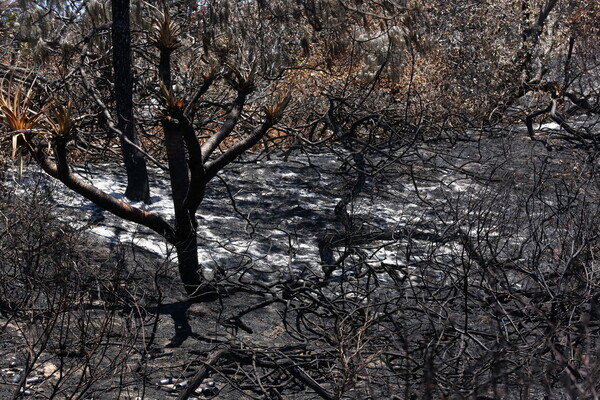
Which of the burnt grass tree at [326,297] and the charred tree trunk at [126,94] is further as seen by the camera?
the charred tree trunk at [126,94]

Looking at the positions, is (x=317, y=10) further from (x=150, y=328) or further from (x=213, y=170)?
(x=150, y=328)

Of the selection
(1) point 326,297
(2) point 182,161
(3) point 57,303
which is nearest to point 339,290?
(1) point 326,297

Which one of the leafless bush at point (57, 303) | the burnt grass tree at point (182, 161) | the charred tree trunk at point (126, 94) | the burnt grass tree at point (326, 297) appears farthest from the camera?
the charred tree trunk at point (126, 94)

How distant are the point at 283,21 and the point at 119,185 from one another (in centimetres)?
237

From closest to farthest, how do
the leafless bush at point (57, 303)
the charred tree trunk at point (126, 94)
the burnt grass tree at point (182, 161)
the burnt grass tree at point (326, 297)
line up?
the burnt grass tree at point (326, 297), the leafless bush at point (57, 303), the burnt grass tree at point (182, 161), the charred tree trunk at point (126, 94)

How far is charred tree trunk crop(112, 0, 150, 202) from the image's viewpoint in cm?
862

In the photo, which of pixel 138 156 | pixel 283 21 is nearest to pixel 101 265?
pixel 138 156

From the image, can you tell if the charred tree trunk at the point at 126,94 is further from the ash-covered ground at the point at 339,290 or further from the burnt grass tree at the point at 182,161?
the burnt grass tree at the point at 182,161

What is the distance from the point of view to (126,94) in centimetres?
879

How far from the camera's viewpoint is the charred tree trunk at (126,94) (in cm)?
862

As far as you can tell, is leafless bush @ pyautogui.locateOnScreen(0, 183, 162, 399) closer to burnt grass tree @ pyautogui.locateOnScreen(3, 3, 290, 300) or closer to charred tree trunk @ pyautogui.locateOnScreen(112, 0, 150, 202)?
burnt grass tree @ pyautogui.locateOnScreen(3, 3, 290, 300)

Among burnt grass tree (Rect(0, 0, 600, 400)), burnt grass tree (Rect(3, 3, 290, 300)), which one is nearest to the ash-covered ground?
burnt grass tree (Rect(0, 0, 600, 400))

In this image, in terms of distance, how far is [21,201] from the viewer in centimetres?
686

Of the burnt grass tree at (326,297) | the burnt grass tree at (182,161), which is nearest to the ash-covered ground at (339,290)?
the burnt grass tree at (326,297)
